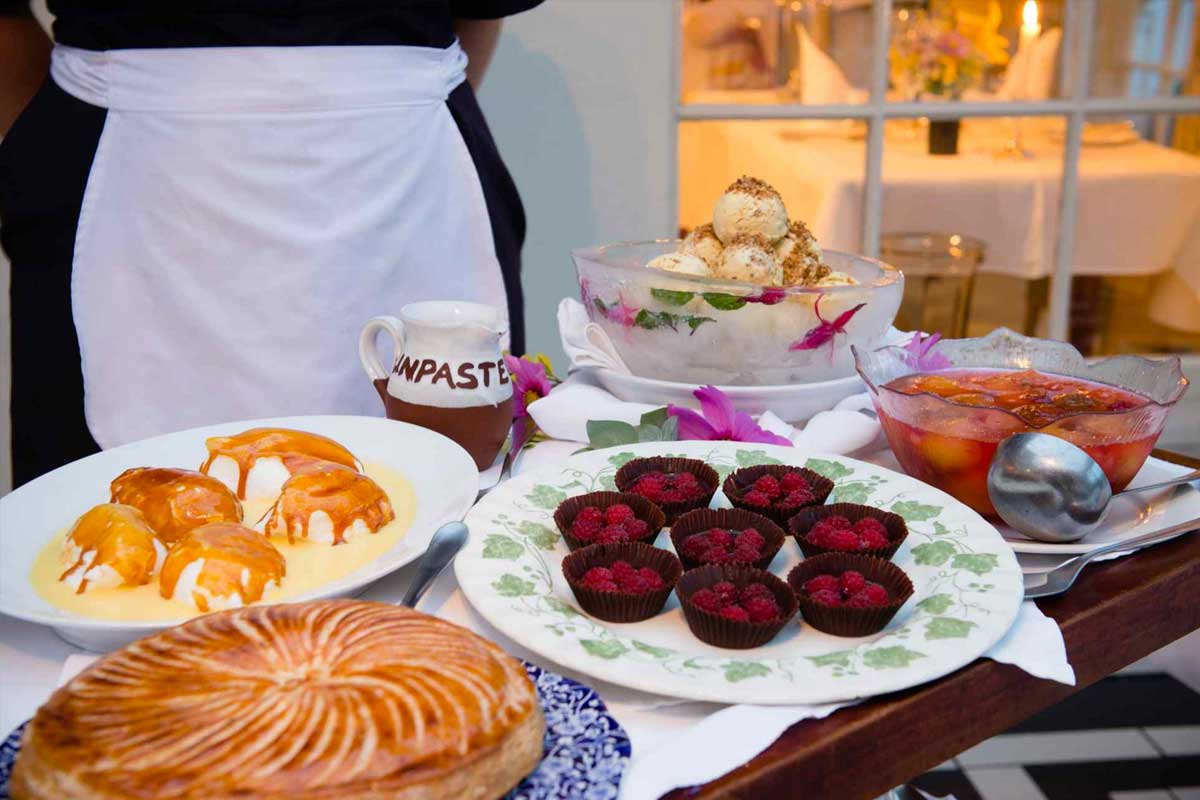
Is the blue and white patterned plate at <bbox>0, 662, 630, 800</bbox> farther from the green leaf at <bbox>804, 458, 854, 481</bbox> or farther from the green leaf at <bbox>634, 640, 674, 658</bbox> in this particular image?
the green leaf at <bbox>804, 458, 854, 481</bbox>

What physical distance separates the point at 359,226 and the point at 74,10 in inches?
17.6

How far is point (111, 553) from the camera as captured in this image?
0.74 meters

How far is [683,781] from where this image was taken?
2.00 feet

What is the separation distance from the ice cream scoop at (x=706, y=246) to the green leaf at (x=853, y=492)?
1.16 ft

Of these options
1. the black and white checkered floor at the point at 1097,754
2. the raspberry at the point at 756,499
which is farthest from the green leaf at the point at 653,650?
the black and white checkered floor at the point at 1097,754

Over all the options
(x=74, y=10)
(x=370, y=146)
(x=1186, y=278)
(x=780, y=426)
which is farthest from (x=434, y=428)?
(x=1186, y=278)

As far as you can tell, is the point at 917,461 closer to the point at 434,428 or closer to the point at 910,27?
the point at 434,428

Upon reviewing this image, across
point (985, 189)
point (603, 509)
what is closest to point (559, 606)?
point (603, 509)

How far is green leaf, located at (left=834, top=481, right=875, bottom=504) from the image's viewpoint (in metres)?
0.93

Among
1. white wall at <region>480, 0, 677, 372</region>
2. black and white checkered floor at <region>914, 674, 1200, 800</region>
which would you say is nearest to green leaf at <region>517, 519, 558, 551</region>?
black and white checkered floor at <region>914, 674, 1200, 800</region>

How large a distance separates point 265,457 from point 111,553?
176 mm

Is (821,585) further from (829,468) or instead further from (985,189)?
(985,189)

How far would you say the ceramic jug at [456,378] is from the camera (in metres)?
1.01

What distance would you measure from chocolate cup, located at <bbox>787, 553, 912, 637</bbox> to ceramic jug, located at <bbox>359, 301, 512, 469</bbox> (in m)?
0.36
